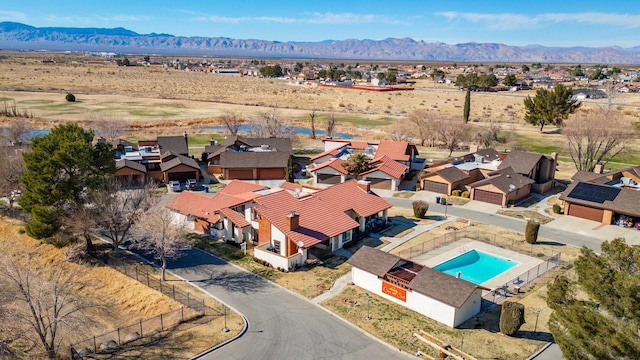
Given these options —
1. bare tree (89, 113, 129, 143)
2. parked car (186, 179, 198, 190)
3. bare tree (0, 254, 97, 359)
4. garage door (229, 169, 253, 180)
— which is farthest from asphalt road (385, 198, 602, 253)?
bare tree (89, 113, 129, 143)

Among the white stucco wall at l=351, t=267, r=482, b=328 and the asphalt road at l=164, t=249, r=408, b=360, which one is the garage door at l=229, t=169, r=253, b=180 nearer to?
the asphalt road at l=164, t=249, r=408, b=360

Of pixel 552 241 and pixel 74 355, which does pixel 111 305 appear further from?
pixel 552 241

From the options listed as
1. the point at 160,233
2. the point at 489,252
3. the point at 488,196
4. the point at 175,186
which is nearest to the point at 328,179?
the point at 175,186

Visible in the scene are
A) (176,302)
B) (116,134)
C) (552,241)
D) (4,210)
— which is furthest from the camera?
(116,134)

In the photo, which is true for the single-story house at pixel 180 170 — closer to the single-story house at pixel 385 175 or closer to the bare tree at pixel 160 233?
the bare tree at pixel 160 233

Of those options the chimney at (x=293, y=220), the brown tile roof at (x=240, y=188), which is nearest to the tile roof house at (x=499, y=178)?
the brown tile roof at (x=240, y=188)

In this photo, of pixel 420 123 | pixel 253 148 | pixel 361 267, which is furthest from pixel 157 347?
pixel 420 123

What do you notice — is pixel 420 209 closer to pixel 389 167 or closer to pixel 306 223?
pixel 389 167
